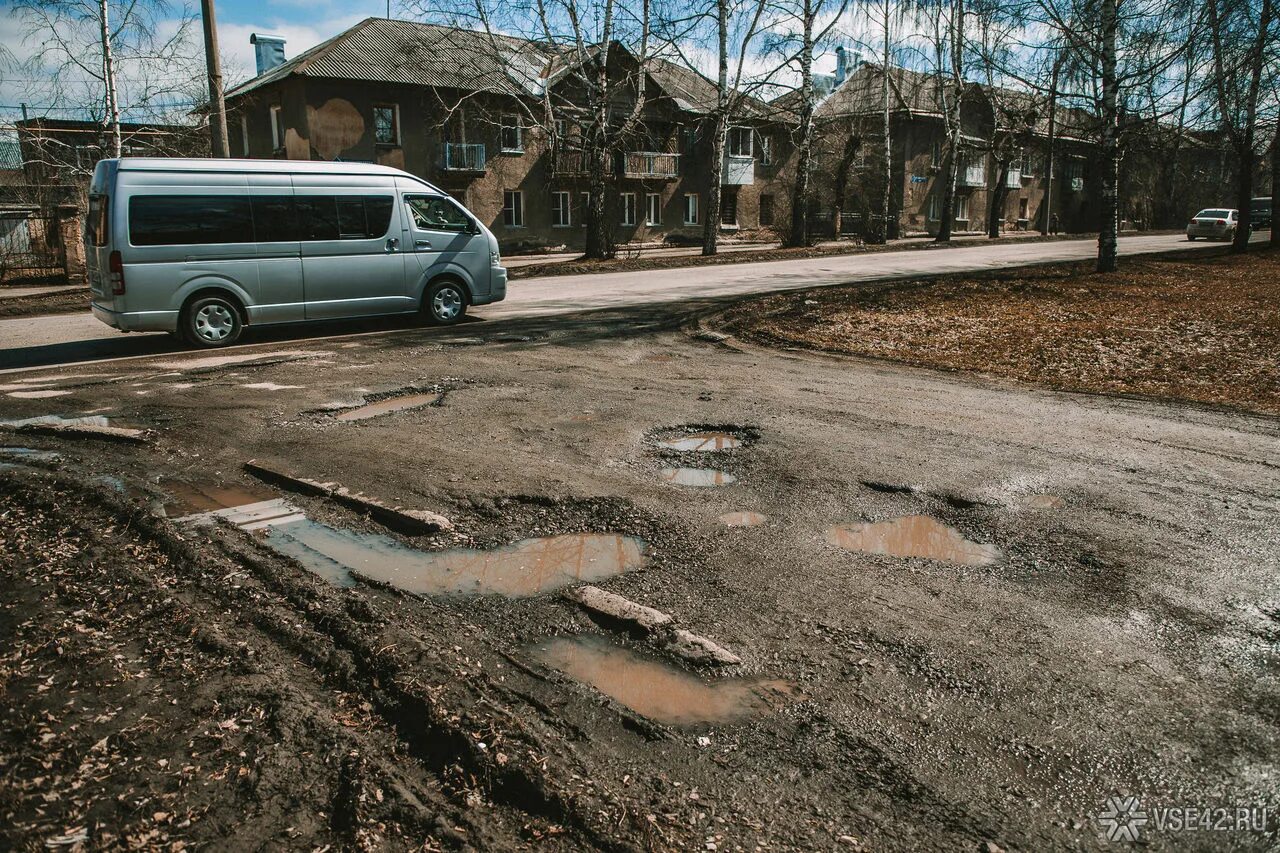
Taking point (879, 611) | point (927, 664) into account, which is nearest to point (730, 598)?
point (879, 611)

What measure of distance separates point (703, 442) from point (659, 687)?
3.15m

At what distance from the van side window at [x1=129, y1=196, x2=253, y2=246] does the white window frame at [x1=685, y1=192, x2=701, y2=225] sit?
115 ft

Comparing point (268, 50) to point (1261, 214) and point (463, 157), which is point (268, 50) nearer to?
point (463, 157)

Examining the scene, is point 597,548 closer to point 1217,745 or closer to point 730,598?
point 730,598

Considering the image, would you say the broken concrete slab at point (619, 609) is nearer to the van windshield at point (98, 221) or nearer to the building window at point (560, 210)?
the van windshield at point (98, 221)

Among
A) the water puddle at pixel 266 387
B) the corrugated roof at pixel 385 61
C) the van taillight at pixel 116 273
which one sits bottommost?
the water puddle at pixel 266 387

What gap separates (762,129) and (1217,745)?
46448 millimetres

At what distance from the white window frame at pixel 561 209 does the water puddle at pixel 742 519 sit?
116 feet

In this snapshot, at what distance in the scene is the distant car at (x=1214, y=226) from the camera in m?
36.3

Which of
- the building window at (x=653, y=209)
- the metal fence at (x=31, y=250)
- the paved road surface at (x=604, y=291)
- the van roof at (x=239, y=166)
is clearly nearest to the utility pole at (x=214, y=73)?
the paved road surface at (x=604, y=291)

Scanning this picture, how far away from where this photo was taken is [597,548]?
13.5ft

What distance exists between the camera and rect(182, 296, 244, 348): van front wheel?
33.1ft

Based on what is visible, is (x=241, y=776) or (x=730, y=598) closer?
(x=241, y=776)

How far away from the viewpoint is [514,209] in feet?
122
